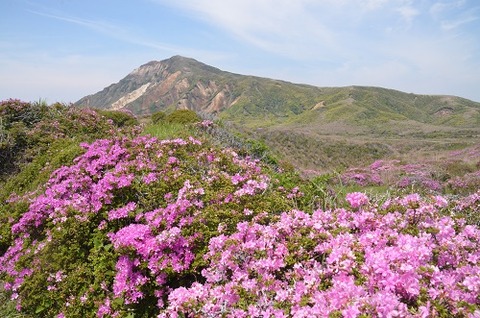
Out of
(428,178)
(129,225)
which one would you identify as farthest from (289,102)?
(129,225)

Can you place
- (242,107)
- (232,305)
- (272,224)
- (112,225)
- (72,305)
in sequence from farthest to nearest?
(242,107) < (112,225) < (72,305) < (272,224) < (232,305)

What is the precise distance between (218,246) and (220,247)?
0.03 m

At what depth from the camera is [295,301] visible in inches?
112

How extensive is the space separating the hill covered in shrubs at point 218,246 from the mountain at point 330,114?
25.1 metres

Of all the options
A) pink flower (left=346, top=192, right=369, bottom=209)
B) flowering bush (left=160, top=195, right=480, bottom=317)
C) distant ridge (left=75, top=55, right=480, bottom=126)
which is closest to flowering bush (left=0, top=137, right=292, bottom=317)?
flowering bush (left=160, top=195, right=480, bottom=317)

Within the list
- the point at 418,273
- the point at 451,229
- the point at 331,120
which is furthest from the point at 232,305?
the point at 331,120

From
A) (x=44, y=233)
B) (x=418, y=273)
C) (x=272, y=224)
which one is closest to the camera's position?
(x=418, y=273)

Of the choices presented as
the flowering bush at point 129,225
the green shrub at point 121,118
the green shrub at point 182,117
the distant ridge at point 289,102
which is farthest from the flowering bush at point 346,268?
the distant ridge at point 289,102

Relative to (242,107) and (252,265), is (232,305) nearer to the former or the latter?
(252,265)

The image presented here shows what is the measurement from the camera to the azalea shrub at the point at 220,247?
2.71 m

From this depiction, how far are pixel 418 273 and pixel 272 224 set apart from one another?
5.55 feet

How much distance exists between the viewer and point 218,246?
149 inches

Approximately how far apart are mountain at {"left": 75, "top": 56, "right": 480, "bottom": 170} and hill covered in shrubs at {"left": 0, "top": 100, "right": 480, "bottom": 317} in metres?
25.1

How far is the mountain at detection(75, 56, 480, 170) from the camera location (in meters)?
39.5
